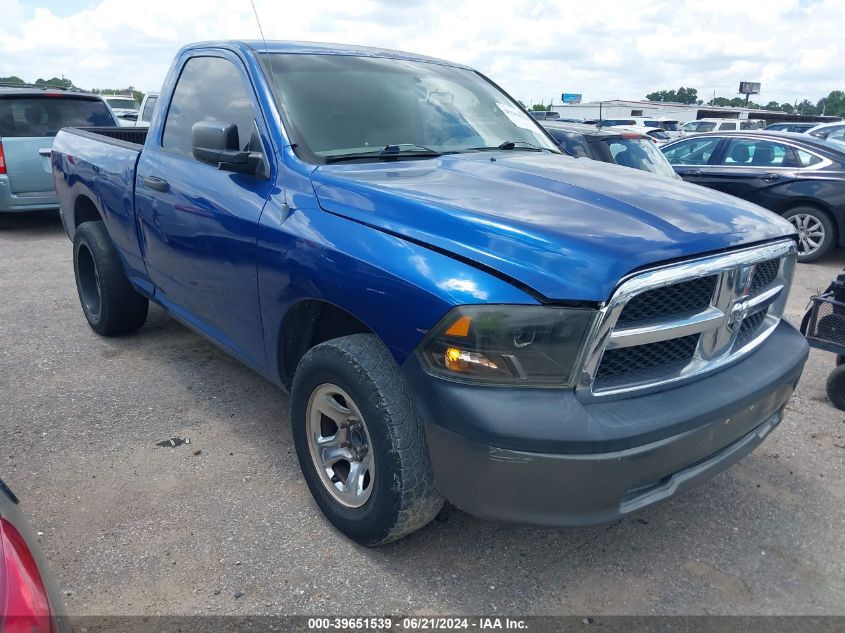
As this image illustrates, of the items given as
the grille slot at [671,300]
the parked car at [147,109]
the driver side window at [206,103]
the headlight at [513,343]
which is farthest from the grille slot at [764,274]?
the parked car at [147,109]

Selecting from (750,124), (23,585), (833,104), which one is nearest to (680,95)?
(833,104)

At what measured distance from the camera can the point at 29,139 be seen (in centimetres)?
858

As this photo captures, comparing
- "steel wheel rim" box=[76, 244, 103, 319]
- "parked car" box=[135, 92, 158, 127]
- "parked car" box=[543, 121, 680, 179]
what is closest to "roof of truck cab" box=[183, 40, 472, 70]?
"steel wheel rim" box=[76, 244, 103, 319]

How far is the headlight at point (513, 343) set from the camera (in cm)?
208

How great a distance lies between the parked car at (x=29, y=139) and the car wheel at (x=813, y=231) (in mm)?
9153

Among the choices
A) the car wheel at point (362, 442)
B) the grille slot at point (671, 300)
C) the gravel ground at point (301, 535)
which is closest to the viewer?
the grille slot at point (671, 300)

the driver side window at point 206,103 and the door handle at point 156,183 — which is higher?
the driver side window at point 206,103

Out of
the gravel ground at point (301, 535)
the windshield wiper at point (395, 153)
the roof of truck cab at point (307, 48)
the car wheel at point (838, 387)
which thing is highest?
the roof of truck cab at point (307, 48)

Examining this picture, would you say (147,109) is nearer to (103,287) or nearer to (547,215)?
(103,287)

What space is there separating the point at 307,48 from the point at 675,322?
2.40 m

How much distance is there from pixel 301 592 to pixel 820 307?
339cm

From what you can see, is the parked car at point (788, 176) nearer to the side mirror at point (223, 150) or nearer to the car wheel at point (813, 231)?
the car wheel at point (813, 231)

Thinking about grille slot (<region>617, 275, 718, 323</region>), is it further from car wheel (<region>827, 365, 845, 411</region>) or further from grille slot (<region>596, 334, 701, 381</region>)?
car wheel (<region>827, 365, 845, 411</region>)

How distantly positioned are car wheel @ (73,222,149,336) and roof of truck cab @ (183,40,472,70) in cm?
150
